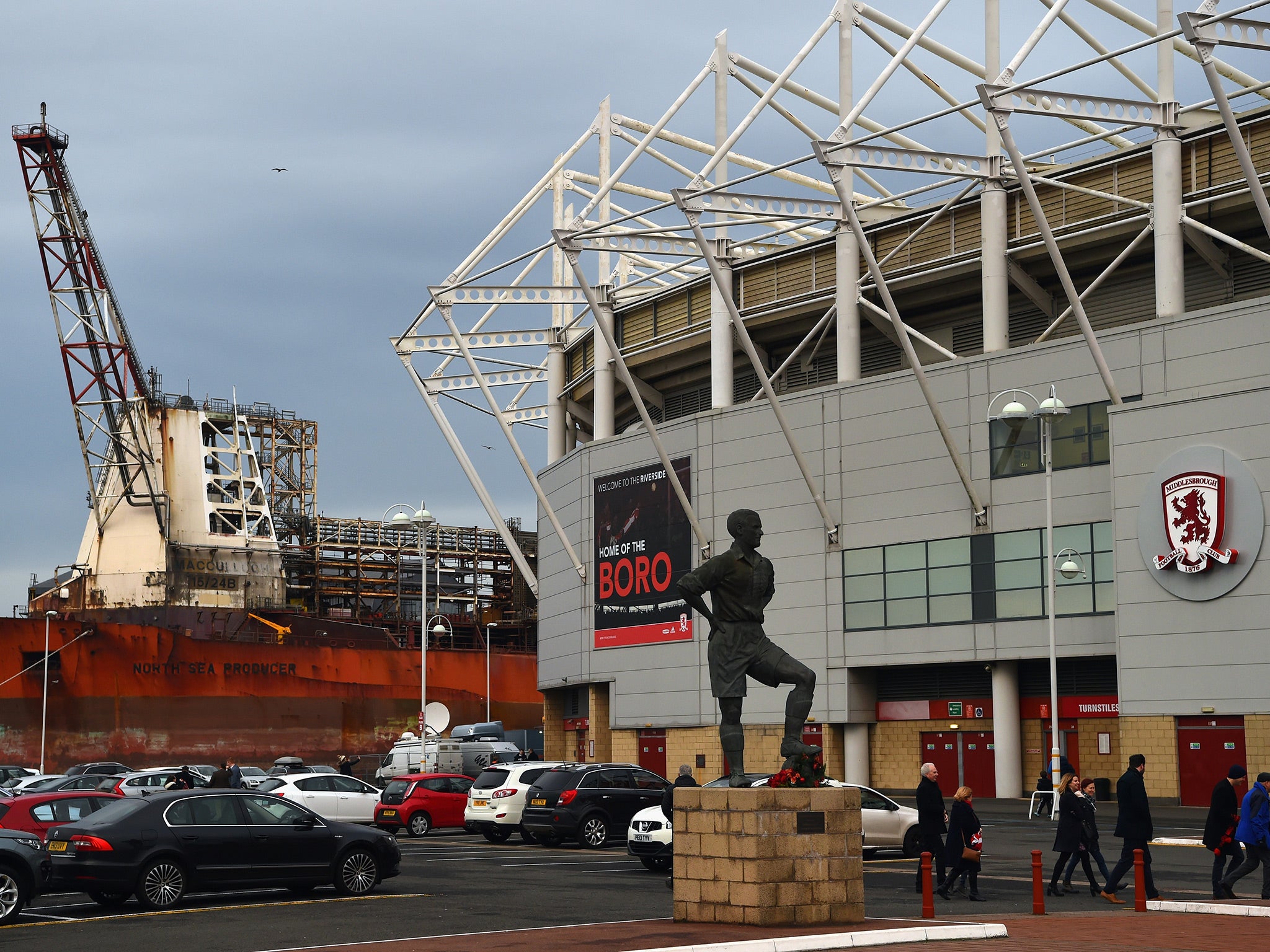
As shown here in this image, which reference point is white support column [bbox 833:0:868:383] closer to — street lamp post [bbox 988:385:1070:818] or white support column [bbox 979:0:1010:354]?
white support column [bbox 979:0:1010:354]

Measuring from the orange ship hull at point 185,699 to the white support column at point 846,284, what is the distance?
126 ft

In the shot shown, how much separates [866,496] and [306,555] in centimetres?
5810

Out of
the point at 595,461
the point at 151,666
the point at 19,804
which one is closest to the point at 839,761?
the point at 595,461

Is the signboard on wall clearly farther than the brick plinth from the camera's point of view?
Yes

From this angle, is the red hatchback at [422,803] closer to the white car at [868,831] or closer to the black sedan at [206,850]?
the white car at [868,831]

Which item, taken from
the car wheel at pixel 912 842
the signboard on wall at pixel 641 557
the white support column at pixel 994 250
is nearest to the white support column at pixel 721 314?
the signboard on wall at pixel 641 557

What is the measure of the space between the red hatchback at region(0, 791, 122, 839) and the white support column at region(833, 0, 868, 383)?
27.5m

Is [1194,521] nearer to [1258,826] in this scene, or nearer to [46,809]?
[1258,826]

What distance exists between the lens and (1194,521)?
34406mm

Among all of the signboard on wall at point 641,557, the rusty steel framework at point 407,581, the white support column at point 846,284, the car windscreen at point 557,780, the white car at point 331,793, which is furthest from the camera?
the rusty steel framework at point 407,581

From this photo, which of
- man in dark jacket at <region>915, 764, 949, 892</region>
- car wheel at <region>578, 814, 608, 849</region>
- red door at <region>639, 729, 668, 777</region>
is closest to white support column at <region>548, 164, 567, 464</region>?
red door at <region>639, 729, 668, 777</region>

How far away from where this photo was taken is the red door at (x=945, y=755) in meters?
41.6

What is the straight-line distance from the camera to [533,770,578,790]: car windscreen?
28.3m

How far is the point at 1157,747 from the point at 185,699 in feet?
156
